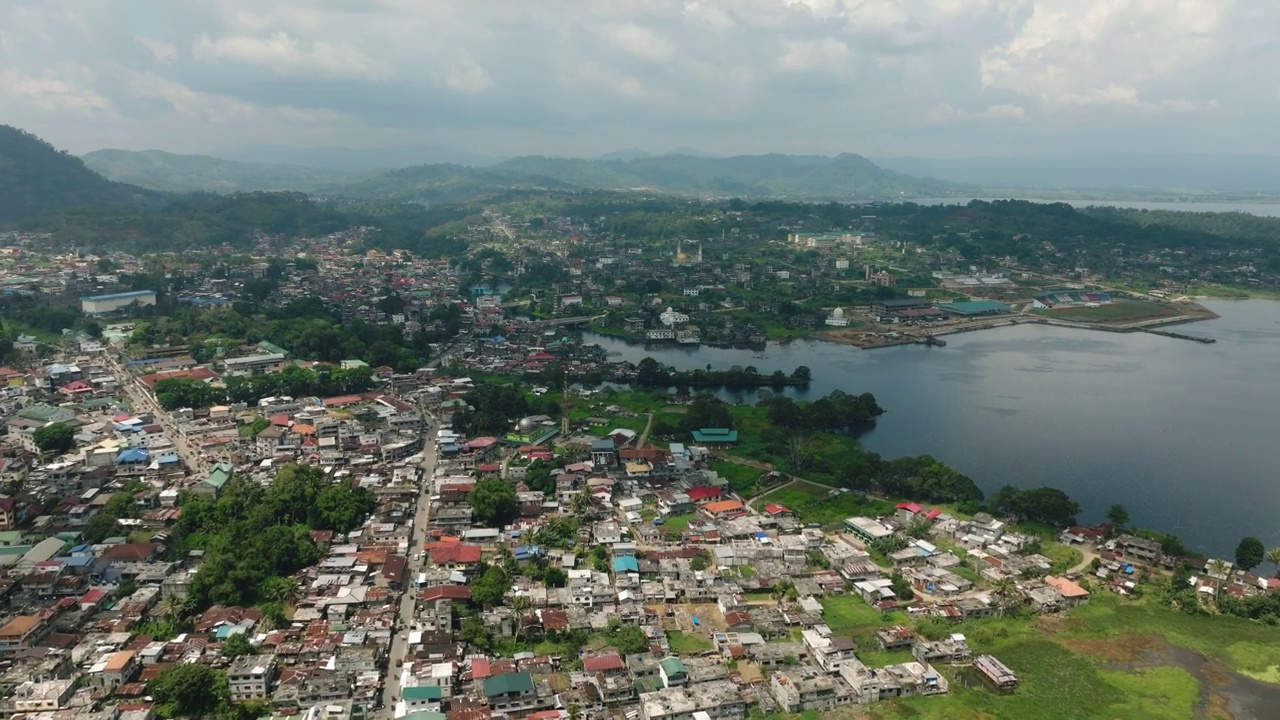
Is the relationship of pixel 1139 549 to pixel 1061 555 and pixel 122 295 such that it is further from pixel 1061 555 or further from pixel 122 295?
pixel 122 295

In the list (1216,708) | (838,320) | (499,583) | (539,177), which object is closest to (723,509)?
(499,583)

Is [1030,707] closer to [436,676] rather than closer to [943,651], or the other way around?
[943,651]

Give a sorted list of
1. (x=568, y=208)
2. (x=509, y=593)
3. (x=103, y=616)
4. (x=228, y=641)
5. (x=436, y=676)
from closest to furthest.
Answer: (x=436, y=676)
(x=228, y=641)
(x=103, y=616)
(x=509, y=593)
(x=568, y=208)

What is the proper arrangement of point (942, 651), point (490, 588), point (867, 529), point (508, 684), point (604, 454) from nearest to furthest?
point (508, 684)
point (942, 651)
point (490, 588)
point (867, 529)
point (604, 454)

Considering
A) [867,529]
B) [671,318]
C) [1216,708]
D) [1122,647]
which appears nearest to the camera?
[1216,708]

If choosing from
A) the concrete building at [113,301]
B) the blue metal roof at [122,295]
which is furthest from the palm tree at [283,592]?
the blue metal roof at [122,295]

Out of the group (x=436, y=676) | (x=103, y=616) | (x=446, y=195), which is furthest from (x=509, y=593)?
(x=446, y=195)
